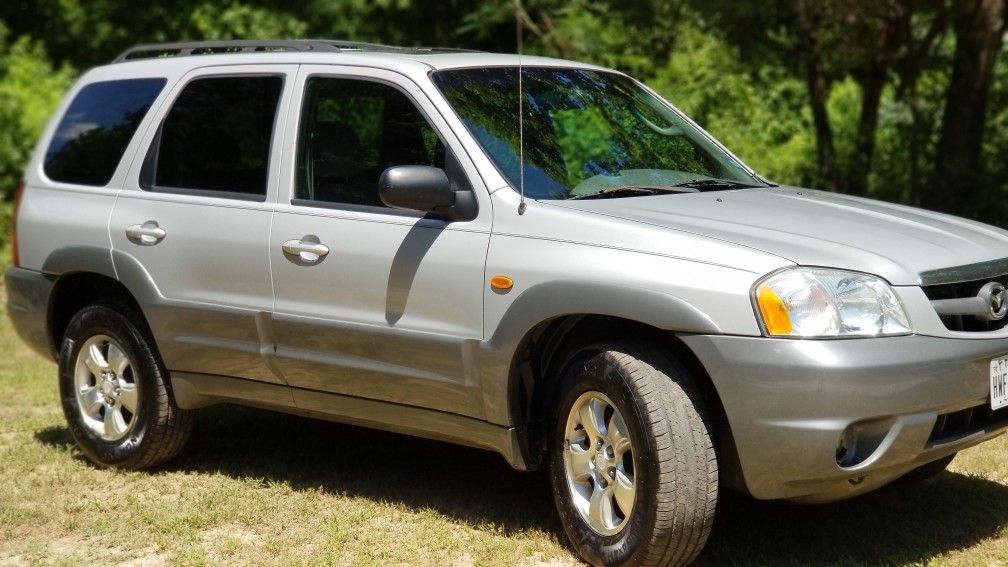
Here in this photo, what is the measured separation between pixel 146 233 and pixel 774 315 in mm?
2899

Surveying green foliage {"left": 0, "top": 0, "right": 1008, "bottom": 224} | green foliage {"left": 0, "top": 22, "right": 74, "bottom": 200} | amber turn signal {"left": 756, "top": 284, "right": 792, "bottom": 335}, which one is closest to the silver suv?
amber turn signal {"left": 756, "top": 284, "right": 792, "bottom": 335}

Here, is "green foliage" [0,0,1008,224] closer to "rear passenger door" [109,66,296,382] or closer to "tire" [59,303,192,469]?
"rear passenger door" [109,66,296,382]

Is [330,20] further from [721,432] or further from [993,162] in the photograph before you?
[721,432]

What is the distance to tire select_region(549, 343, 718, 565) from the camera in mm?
4324

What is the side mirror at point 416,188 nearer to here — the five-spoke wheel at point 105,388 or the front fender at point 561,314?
the front fender at point 561,314

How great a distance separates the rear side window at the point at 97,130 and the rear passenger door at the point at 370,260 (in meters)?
1.05

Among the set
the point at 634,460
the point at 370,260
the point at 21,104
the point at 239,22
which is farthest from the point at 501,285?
the point at 239,22

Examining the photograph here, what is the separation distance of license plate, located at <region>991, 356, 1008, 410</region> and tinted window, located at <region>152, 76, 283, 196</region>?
2.86 meters

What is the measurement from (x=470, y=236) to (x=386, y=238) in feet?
1.23

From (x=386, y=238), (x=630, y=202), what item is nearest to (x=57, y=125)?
(x=386, y=238)

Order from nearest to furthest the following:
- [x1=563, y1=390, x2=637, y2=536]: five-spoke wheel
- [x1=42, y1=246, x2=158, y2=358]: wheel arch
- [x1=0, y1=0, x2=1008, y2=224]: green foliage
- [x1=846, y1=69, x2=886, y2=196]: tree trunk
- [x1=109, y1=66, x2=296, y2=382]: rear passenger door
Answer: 1. [x1=563, y1=390, x2=637, y2=536]: five-spoke wheel
2. [x1=109, y1=66, x2=296, y2=382]: rear passenger door
3. [x1=42, y1=246, x2=158, y2=358]: wheel arch
4. [x1=0, y1=0, x2=1008, y2=224]: green foliage
5. [x1=846, y1=69, x2=886, y2=196]: tree trunk

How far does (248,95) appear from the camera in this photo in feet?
18.9

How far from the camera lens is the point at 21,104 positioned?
13758mm

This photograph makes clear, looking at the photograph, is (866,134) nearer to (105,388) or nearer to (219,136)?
(219,136)
